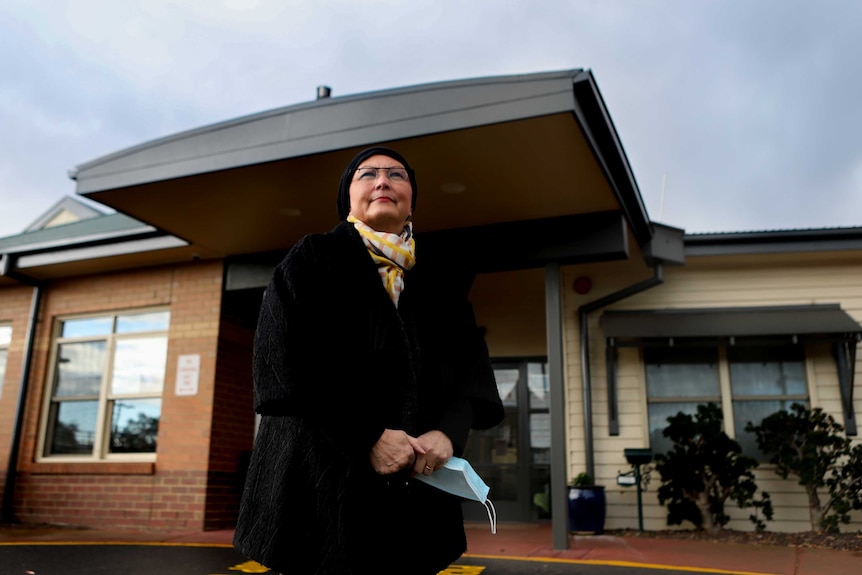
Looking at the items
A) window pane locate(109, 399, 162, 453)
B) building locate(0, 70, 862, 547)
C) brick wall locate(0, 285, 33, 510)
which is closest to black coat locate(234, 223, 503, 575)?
building locate(0, 70, 862, 547)

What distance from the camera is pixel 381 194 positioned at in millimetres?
1705

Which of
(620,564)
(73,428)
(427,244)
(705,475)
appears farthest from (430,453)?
(73,428)

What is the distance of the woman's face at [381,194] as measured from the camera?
5.59ft

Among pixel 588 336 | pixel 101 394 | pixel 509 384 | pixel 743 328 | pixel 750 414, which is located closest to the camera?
pixel 743 328

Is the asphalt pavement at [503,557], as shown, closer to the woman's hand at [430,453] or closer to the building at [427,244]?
the building at [427,244]

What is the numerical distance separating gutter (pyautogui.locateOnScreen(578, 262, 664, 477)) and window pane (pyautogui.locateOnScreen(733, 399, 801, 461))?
151 centimetres

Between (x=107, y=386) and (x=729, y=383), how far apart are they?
6.96 meters

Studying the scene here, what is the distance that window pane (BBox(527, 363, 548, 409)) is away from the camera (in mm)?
8453

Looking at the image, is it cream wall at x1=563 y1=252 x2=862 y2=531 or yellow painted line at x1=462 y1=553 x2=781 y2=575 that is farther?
cream wall at x1=563 y1=252 x2=862 y2=531

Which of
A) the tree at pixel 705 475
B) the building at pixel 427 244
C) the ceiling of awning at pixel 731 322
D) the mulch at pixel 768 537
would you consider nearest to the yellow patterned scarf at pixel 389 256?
the building at pixel 427 244

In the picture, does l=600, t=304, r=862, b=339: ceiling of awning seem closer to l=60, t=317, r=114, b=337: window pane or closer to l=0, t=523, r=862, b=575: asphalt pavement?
l=0, t=523, r=862, b=575: asphalt pavement

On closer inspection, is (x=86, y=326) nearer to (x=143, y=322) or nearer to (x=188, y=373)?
(x=143, y=322)

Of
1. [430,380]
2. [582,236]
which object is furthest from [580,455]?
[430,380]

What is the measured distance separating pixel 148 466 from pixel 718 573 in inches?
222
